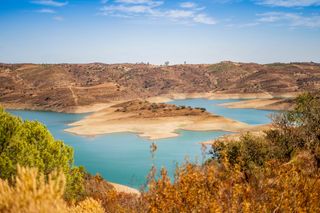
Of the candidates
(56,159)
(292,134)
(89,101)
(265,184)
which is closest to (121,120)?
(89,101)

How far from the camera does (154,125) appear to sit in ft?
329

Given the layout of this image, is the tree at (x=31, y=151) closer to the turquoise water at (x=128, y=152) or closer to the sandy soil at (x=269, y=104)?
the turquoise water at (x=128, y=152)

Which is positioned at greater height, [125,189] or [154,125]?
[154,125]

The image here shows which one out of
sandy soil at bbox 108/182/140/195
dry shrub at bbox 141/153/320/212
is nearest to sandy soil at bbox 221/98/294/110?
sandy soil at bbox 108/182/140/195

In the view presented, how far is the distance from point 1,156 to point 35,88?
159 meters

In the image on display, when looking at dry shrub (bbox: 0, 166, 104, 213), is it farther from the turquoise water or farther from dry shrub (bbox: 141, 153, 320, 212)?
the turquoise water

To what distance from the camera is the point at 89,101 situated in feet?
486

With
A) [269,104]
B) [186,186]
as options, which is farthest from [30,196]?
[269,104]

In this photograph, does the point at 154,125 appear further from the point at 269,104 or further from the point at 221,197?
the point at 221,197

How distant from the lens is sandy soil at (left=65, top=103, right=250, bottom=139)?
9300 cm

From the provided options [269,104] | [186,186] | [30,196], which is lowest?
[269,104]

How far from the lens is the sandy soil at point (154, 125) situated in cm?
9300

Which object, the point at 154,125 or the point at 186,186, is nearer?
the point at 186,186

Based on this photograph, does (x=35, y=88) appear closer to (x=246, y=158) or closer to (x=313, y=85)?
(x=313, y=85)
